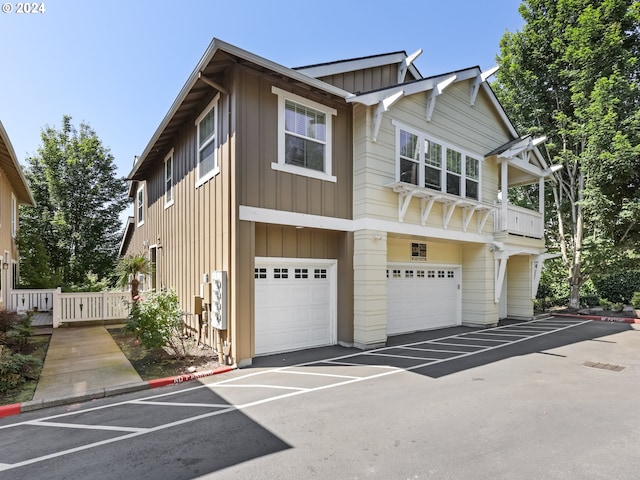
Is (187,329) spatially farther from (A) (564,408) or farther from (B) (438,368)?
(A) (564,408)

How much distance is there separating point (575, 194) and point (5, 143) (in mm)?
23479

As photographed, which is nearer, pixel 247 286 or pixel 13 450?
pixel 13 450

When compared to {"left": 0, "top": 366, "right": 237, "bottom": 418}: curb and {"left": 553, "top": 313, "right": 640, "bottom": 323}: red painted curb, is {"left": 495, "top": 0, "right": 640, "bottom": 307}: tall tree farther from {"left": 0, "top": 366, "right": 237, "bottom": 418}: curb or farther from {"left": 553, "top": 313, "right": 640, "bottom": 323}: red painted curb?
{"left": 0, "top": 366, "right": 237, "bottom": 418}: curb

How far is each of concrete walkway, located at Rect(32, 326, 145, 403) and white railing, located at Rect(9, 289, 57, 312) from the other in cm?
545

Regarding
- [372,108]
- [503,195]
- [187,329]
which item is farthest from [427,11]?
[187,329]

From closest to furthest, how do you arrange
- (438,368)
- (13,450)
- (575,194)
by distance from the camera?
(13,450)
(438,368)
(575,194)

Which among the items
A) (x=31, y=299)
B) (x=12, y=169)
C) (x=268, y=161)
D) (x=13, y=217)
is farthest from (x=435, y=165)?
(x=13, y=217)

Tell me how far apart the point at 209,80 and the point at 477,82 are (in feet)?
30.4

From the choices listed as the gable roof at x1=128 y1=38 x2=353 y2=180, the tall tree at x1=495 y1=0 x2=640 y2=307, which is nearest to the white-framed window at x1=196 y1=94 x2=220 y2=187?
the gable roof at x1=128 y1=38 x2=353 y2=180

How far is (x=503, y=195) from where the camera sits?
1252 centimetres

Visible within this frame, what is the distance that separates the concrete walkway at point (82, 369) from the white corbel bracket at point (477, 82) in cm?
1300

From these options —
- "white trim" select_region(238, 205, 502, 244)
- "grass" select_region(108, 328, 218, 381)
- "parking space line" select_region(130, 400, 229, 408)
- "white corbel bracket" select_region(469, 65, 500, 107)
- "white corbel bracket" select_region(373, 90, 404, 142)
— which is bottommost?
"grass" select_region(108, 328, 218, 381)

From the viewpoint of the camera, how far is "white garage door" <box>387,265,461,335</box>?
36.0ft

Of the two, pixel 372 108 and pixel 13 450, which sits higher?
pixel 372 108
